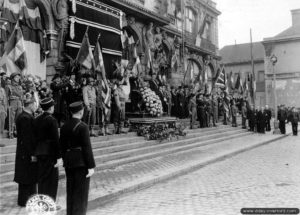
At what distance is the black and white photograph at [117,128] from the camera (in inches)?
220

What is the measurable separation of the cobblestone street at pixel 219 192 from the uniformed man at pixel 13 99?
14.3 feet

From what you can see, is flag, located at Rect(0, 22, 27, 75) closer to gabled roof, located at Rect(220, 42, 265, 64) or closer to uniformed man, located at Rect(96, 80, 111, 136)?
uniformed man, located at Rect(96, 80, 111, 136)

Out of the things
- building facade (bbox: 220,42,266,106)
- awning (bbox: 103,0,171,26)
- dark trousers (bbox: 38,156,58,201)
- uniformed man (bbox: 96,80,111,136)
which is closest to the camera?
dark trousers (bbox: 38,156,58,201)

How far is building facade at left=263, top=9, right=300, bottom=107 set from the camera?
43406mm

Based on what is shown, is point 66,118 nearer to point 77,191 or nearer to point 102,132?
point 102,132

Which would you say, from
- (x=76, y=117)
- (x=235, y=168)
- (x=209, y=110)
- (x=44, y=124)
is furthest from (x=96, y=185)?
(x=209, y=110)

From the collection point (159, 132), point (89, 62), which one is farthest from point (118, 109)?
point (159, 132)

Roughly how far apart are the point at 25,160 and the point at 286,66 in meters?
43.0

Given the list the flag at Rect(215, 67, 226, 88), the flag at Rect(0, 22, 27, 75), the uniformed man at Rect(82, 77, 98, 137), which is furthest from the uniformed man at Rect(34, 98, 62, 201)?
the flag at Rect(215, 67, 226, 88)

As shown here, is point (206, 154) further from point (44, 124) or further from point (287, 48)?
point (287, 48)

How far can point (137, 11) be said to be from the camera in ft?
63.6

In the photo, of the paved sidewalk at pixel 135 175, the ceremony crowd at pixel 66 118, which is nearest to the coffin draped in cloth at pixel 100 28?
the ceremony crowd at pixel 66 118

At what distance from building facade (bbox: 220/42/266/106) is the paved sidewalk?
38552mm

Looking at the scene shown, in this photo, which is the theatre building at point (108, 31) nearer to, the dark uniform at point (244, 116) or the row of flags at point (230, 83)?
the row of flags at point (230, 83)
